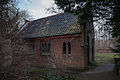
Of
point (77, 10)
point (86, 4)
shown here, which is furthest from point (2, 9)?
point (86, 4)

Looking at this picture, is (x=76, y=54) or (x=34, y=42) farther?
(x=34, y=42)

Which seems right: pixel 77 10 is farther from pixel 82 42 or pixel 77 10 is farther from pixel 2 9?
pixel 2 9

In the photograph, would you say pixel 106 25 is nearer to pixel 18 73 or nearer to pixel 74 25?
pixel 74 25

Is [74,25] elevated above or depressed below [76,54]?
above

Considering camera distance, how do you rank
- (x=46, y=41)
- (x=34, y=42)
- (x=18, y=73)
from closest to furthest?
1. (x=18, y=73)
2. (x=46, y=41)
3. (x=34, y=42)

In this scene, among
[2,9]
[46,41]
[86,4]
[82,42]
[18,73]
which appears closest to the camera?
[18,73]

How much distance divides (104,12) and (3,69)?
23.9 ft

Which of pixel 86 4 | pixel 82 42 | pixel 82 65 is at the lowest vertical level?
pixel 82 65

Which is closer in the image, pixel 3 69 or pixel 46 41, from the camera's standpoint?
pixel 3 69

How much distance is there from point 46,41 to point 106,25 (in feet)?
23.4

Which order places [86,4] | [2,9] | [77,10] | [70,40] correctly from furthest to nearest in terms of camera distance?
[70,40]
[2,9]
[77,10]
[86,4]

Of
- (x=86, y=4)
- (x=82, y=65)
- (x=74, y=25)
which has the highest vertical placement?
(x=86, y=4)

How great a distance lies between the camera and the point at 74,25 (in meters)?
11.5

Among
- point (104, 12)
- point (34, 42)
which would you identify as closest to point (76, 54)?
point (104, 12)
